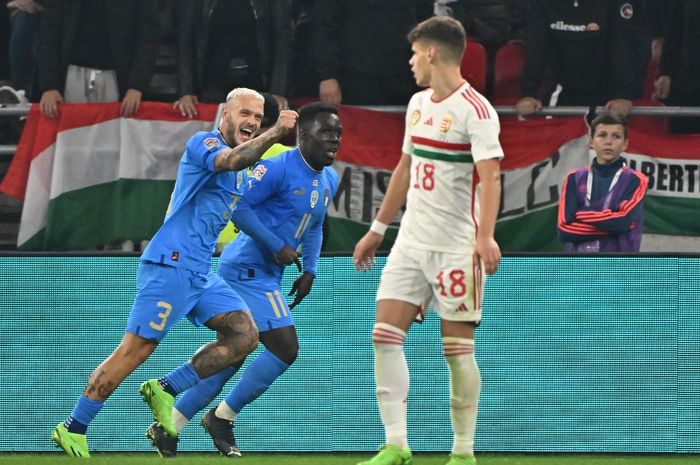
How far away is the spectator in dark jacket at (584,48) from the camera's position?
11258 millimetres

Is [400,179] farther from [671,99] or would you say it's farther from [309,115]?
[671,99]

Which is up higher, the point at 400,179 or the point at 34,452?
the point at 400,179

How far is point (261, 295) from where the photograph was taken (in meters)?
9.04

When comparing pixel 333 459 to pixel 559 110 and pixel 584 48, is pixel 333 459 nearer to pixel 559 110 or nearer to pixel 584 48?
pixel 559 110

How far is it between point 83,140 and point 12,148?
0.70m

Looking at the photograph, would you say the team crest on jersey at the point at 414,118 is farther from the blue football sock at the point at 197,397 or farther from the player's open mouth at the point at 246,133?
the blue football sock at the point at 197,397

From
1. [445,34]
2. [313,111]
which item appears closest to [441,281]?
[445,34]

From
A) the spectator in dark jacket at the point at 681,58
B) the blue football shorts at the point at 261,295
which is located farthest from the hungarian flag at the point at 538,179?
the blue football shorts at the point at 261,295

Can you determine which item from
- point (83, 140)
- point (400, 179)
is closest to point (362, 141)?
point (83, 140)

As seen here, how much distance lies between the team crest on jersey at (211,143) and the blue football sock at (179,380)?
1356mm

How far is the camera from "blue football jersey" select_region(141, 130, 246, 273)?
26.6 ft

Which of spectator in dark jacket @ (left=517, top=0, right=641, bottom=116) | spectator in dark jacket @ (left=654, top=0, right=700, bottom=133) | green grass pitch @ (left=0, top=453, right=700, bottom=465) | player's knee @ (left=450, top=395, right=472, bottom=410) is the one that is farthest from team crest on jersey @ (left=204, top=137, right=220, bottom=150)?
spectator in dark jacket @ (left=654, top=0, right=700, bottom=133)

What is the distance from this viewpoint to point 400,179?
284 inches

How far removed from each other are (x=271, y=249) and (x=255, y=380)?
835 millimetres
